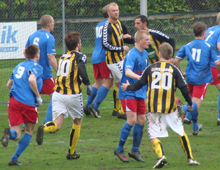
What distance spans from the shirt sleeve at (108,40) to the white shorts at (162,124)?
316 centimetres

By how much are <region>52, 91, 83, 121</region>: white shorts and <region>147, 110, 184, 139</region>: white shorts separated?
107cm

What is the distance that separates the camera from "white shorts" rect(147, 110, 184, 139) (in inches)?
197

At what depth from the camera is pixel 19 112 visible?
5.36 m

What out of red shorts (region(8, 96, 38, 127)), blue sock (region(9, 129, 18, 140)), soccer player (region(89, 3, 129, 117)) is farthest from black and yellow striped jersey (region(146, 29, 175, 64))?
blue sock (region(9, 129, 18, 140))

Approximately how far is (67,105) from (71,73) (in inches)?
17.0

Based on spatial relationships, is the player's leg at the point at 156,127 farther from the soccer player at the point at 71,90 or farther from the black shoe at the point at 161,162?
the soccer player at the point at 71,90

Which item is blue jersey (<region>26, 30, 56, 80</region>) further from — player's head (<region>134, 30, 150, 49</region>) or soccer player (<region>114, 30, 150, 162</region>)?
player's head (<region>134, 30, 150, 49</region>)

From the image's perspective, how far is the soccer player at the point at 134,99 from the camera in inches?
218

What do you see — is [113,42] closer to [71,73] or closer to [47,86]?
[47,86]

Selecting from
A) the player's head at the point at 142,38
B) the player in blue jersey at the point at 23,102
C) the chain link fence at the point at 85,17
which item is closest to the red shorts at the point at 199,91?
the player's head at the point at 142,38

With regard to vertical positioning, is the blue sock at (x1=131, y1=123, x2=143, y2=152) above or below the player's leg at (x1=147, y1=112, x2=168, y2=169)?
below

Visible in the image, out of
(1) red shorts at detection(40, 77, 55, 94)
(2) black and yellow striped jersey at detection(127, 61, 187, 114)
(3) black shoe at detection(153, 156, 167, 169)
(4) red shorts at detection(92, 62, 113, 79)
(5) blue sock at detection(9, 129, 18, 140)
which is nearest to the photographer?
(3) black shoe at detection(153, 156, 167, 169)

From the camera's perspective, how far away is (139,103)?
18.7 feet

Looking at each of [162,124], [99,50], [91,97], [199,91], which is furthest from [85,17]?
[162,124]
